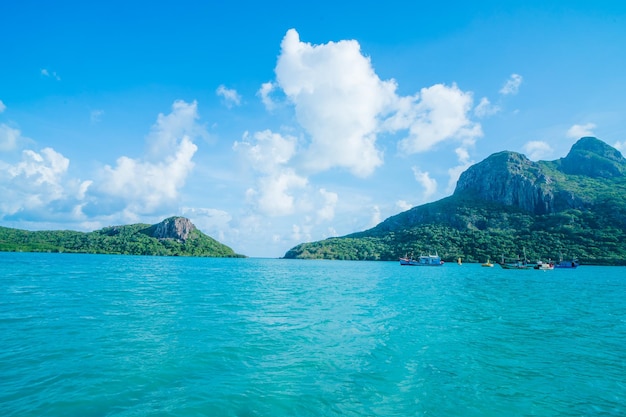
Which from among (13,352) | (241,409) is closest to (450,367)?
(241,409)

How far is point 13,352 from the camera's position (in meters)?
17.5

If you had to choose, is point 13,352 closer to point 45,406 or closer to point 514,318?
point 45,406

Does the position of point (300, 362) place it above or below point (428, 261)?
above

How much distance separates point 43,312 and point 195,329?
15322 millimetres

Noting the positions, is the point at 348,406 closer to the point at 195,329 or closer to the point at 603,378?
the point at 603,378

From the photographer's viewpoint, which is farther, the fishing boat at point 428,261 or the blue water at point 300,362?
the fishing boat at point 428,261

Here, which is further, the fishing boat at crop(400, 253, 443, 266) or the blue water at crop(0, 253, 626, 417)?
the fishing boat at crop(400, 253, 443, 266)

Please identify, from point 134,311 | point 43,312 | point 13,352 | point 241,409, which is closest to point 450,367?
point 241,409

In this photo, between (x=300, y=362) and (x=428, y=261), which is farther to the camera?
(x=428, y=261)

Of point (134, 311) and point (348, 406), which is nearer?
point (348, 406)

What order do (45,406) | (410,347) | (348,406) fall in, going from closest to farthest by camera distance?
(45,406) < (348,406) < (410,347)

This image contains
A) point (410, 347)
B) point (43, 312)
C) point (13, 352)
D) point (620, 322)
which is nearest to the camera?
point (13, 352)

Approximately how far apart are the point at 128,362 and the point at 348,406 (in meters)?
11.3

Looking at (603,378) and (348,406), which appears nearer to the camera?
(348,406)
